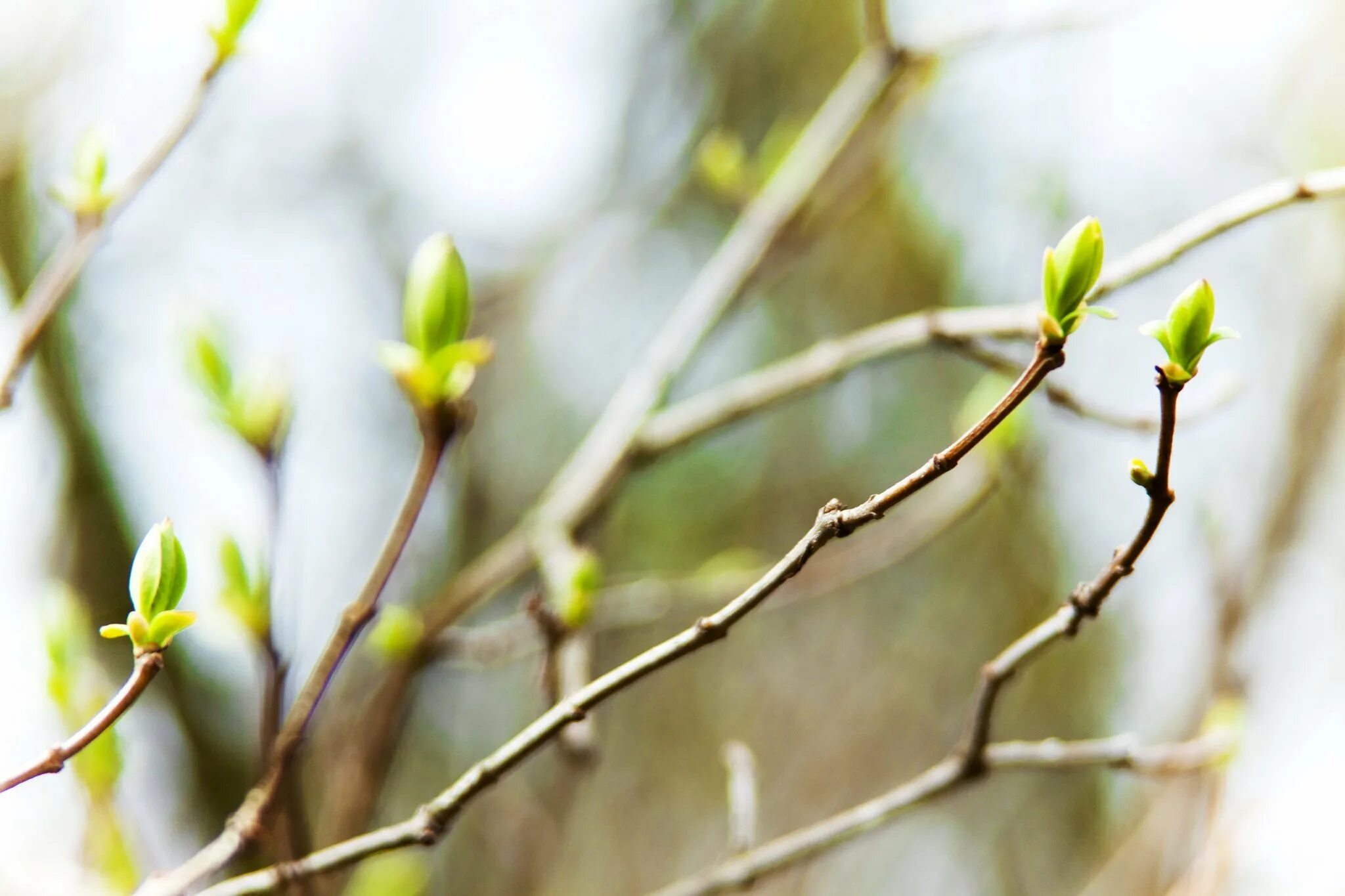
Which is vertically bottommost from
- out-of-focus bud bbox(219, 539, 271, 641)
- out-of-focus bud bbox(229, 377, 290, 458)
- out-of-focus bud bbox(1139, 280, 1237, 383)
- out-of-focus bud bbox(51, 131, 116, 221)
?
out-of-focus bud bbox(219, 539, 271, 641)

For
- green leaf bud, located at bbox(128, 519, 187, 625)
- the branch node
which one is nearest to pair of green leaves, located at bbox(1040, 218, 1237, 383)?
the branch node

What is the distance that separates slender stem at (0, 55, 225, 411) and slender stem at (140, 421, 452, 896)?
0.16m

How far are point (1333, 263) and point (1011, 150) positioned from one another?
0.43m

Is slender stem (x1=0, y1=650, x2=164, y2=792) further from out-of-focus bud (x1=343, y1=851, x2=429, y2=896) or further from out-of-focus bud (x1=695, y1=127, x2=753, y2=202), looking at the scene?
out-of-focus bud (x1=695, y1=127, x2=753, y2=202)

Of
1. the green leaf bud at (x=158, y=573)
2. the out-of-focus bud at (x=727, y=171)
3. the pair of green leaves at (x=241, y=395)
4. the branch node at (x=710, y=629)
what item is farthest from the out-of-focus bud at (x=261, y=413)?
the out-of-focus bud at (x=727, y=171)

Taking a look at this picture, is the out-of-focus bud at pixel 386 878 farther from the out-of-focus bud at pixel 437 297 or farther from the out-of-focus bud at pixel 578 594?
the out-of-focus bud at pixel 437 297

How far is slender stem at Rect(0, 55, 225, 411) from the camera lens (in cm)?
36

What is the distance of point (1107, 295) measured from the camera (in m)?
0.42

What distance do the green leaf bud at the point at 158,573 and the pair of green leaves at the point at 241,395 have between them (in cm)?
10

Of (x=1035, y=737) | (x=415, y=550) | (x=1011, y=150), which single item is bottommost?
(x=1035, y=737)

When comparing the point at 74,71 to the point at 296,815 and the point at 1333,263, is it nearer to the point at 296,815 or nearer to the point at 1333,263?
the point at 296,815

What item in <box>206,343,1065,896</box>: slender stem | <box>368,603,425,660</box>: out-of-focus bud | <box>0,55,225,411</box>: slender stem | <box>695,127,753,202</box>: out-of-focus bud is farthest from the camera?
<box>695,127,753,202</box>: out-of-focus bud

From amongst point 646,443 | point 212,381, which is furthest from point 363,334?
point 212,381

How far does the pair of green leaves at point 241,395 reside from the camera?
1.21 ft
